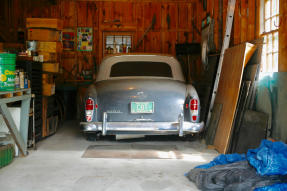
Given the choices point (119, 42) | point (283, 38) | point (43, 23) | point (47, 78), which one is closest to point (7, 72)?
point (47, 78)

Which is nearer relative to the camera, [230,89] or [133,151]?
[133,151]

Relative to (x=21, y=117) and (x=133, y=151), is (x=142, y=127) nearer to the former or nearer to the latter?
(x=133, y=151)

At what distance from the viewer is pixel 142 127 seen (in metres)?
5.13

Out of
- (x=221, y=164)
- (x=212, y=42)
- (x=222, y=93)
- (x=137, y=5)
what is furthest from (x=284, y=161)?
(x=137, y=5)

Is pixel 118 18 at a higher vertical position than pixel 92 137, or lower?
higher

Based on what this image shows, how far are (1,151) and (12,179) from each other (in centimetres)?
62

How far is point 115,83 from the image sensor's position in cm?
548

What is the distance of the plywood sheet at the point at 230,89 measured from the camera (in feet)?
16.5

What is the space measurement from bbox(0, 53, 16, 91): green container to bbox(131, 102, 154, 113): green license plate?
184cm

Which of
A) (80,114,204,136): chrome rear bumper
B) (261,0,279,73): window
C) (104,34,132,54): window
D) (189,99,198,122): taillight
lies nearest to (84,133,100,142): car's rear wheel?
(80,114,204,136): chrome rear bumper

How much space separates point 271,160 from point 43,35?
4.90 m

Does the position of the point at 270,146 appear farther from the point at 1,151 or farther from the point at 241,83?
the point at 1,151

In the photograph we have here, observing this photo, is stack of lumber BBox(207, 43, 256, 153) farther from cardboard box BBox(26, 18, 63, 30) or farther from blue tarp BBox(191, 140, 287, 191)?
cardboard box BBox(26, 18, 63, 30)

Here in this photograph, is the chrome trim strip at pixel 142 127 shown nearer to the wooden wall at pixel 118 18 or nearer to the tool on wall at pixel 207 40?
the tool on wall at pixel 207 40
